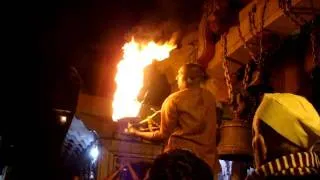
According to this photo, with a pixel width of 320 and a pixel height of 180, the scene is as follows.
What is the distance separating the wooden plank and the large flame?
1.48 metres

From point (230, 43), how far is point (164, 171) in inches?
301

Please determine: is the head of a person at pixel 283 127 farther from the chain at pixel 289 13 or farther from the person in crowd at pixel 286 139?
the chain at pixel 289 13

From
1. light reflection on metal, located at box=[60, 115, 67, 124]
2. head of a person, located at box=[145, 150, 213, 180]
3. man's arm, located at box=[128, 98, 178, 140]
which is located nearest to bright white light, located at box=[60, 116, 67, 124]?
light reflection on metal, located at box=[60, 115, 67, 124]

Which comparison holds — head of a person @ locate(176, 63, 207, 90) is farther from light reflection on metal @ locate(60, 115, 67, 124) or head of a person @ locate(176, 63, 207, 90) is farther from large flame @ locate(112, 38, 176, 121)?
light reflection on metal @ locate(60, 115, 67, 124)

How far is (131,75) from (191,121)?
8.11 feet

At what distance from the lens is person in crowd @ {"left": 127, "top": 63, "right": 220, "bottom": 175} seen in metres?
6.51

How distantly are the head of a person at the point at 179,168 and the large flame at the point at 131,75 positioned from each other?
4322mm

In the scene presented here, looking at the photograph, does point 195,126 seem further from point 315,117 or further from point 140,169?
point 315,117

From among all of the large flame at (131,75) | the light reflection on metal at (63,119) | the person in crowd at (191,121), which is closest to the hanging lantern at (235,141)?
the person in crowd at (191,121)

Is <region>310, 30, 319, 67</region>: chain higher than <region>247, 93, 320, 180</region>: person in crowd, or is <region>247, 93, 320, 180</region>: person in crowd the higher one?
<region>310, 30, 319, 67</region>: chain

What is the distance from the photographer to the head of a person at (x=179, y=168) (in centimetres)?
304

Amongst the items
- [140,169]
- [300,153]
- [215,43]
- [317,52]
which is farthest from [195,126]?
[215,43]

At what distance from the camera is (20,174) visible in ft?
60.8

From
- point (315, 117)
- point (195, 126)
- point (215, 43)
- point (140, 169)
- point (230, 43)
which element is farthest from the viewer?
point (215, 43)
